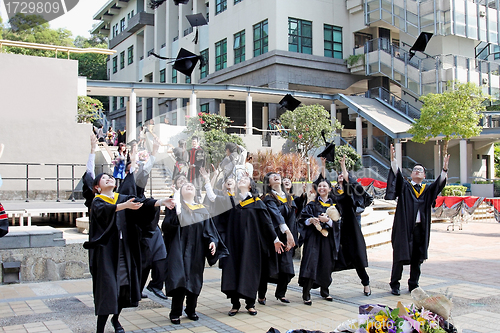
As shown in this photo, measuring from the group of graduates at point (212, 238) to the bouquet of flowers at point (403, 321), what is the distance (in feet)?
8.19

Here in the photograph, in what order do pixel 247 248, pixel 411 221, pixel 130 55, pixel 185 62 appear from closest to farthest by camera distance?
pixel 247 248
pixel 411 221
pixel 185 62
pixel 130 55

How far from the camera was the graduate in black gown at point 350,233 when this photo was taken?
741 cm

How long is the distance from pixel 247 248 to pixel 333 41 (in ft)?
96.5

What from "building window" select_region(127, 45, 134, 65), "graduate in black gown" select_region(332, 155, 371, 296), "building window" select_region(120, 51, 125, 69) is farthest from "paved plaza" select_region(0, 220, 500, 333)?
"building window" select_region(120, 51, 125, 69)

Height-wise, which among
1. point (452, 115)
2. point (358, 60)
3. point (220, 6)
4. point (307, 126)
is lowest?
point (307, 126)

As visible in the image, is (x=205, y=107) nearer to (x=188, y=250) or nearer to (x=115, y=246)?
(x=188, y=250)

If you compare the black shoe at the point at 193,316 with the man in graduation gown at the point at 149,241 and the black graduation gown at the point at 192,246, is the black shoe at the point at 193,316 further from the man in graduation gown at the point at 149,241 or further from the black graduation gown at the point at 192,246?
the man in graduation gown at the point at 149,241

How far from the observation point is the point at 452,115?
2273cm

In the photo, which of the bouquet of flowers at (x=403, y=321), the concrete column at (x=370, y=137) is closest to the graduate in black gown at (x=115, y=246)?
the bouquet of flowers at (x=403, y=321)

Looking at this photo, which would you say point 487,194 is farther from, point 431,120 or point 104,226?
point 104,226

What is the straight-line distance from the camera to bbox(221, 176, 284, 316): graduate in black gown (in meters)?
6.29

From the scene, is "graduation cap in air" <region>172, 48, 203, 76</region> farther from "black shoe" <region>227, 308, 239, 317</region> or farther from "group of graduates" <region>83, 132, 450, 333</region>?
"black shoe" <region>227, 308, 239, 317</region>

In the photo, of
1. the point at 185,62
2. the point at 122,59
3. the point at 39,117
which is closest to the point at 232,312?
the point at 185,62

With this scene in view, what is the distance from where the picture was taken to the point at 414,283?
7.52 meters
